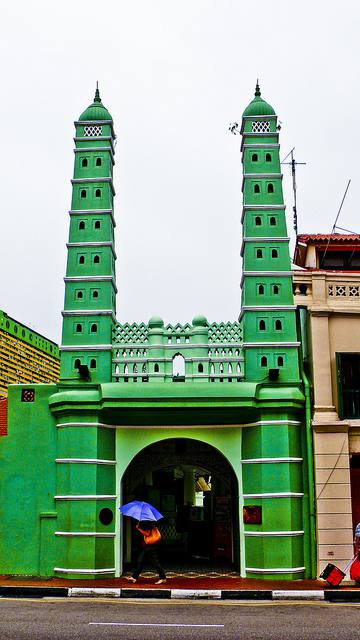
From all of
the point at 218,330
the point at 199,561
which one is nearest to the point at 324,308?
the point at 218,330

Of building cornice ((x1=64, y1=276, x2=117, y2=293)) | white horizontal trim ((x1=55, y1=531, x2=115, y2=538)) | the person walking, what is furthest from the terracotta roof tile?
the person walking

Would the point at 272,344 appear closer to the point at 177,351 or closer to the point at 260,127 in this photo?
the point at 177,351

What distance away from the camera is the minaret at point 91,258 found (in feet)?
53.7

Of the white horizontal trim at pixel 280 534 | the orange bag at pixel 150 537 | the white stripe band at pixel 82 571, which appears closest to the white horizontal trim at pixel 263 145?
the white horizontal trim at pixel 280 534

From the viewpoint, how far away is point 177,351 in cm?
1648

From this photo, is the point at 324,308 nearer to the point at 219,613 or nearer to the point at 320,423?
the point at 320,423

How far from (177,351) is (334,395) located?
11.6 ft

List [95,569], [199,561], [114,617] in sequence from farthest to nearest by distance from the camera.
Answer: [199,561] < [95,569] < [114,617]

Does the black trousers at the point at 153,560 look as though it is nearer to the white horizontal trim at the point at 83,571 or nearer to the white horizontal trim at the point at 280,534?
the white horizontal trim at the point at 83,571

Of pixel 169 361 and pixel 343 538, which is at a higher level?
pixel 169 361

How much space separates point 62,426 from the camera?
627 inches

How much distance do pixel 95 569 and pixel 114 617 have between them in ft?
14.5

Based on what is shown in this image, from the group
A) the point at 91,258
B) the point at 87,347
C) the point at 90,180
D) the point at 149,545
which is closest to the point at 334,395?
the point at 149,545

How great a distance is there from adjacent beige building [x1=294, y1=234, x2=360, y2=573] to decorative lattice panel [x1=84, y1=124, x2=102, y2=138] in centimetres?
576
